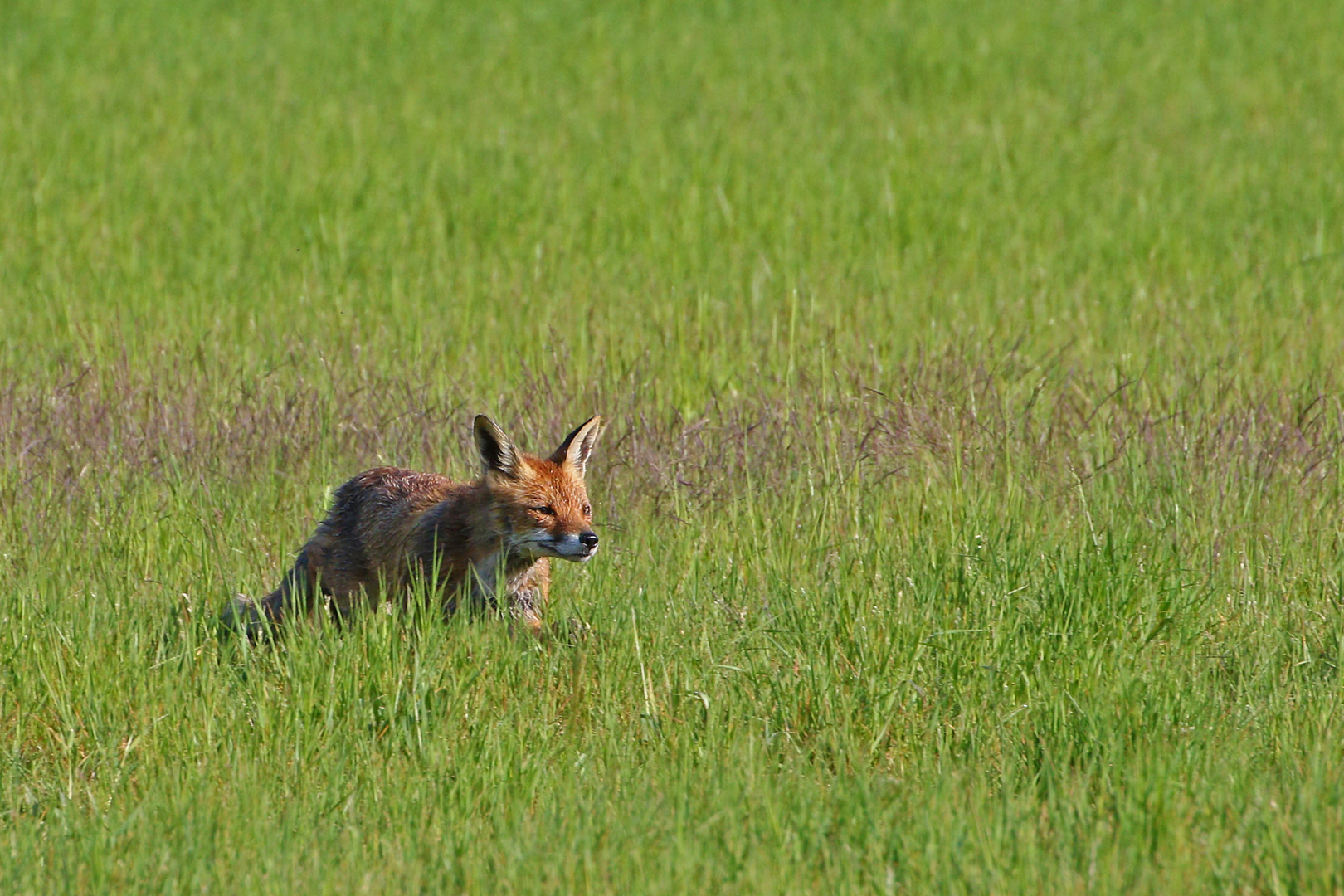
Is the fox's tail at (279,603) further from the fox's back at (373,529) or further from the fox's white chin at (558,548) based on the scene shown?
the fox's white chin at (558,548)

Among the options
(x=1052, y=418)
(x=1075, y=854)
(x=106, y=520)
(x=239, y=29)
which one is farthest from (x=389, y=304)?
(x=239, y=29)

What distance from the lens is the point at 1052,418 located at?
755 centimetres

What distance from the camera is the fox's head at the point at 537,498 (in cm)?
567

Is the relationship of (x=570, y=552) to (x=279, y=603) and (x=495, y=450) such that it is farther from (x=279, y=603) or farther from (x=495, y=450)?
(x=279, y=603)

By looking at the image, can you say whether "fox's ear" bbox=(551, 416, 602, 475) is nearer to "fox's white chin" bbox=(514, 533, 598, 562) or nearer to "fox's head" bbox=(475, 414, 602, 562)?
"fox's head" bbox=(475, 414, 602, 562)

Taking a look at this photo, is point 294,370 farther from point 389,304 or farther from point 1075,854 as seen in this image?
point 1075,854

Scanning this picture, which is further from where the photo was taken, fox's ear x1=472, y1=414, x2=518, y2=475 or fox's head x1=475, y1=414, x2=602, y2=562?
fox's ear x1=472, y1=414, x2=518, y2=475

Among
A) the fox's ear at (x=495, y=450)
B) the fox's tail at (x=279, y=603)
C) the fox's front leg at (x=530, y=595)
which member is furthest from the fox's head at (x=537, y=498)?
the fox's tail at (x=279, y=603)

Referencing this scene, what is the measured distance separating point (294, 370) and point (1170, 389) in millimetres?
4432

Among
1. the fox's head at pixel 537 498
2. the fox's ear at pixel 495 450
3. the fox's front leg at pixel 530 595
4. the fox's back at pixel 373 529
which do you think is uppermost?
the fox's ear at pixel 495 450

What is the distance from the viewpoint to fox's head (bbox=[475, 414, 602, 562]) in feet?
18.6

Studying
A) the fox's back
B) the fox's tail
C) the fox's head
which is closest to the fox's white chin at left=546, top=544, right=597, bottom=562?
the fox's head

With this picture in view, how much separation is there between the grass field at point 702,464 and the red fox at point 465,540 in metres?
0.21

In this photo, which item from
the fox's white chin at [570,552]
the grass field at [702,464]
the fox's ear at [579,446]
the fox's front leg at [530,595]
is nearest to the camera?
the grass field at [702,464]
